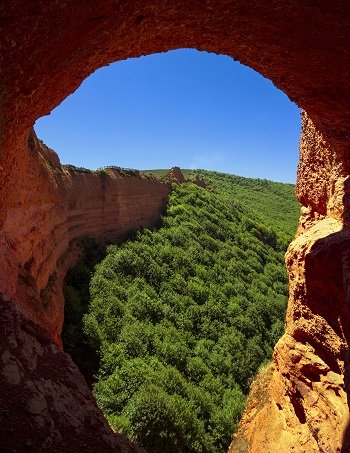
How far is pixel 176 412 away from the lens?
468 inches

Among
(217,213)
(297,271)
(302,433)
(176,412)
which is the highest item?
(217,213)

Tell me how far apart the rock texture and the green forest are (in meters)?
3.09

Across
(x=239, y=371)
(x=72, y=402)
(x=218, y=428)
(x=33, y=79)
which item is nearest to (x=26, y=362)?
(x=72, y=402)

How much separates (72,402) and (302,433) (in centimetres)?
503

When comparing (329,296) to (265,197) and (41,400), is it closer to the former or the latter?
(41,400)

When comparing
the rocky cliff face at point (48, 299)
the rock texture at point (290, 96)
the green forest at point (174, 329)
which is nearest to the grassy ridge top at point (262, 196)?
the green forest at point (174, 329)

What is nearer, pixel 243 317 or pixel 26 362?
pixel 26 362

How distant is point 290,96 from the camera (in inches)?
269

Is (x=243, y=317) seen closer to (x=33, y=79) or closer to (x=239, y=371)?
(x=239, y=371)

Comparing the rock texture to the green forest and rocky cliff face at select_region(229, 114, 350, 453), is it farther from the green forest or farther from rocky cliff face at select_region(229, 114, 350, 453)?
→ the green forest

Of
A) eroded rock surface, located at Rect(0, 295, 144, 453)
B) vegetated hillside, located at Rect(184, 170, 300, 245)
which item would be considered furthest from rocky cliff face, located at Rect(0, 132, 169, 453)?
vegetated hillside, located at Rect(184, 170, 300, 245)

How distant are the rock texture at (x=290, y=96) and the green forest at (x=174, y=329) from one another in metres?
3.09

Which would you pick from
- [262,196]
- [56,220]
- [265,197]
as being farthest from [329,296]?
[262,196]

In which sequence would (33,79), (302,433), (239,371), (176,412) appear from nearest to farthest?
(33,79) → (302,433) → (176,412) → (239,371)
